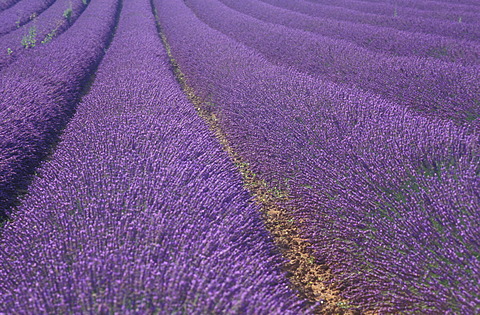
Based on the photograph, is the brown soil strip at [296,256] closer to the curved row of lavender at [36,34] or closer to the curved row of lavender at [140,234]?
the curved row of lavender at [140,234]

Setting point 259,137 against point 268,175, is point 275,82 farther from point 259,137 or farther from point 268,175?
point 268,175

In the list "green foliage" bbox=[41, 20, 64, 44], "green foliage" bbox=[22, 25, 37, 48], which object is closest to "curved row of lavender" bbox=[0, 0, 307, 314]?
"green foliage" bbox=[22, 25, 37, 48]

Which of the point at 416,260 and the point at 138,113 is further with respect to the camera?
the point at 138,113

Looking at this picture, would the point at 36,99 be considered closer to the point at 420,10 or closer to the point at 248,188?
the point at 248,188

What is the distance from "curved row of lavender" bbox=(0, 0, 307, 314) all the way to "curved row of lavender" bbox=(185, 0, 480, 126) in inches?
95.7

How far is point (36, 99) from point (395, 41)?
19.7 ft

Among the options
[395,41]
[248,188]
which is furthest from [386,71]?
[248,188]

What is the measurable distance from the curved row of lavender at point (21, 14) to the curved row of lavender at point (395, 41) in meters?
7.71

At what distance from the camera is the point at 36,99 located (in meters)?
4.78

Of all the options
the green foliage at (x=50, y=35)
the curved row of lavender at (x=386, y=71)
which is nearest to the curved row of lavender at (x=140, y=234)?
the curved row of lavender at (x=386, y=71)

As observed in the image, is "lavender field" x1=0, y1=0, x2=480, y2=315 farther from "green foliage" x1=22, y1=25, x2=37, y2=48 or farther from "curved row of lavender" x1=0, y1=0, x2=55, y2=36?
"curved row of lavender" x1=0, y1=0, x2=55, y2=36

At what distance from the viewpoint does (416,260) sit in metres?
1.99

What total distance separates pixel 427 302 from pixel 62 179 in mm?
2626

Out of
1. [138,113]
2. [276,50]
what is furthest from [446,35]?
[138,113]
